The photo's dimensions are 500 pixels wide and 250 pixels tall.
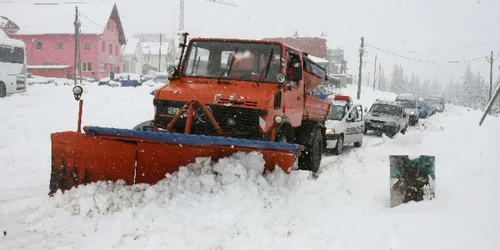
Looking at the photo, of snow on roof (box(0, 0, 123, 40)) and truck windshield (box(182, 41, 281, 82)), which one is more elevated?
snow on roof (box(0, 0, 123, 40))

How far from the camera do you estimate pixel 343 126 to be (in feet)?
42.0

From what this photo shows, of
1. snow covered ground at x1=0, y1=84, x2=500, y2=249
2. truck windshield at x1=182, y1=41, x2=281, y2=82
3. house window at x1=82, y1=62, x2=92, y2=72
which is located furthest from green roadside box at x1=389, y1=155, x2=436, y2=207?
house window at x1=82, y1=62, x2=92, y2=72

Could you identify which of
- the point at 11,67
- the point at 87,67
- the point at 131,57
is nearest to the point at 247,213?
the point at 11,67

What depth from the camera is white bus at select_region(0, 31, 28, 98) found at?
73.4ft

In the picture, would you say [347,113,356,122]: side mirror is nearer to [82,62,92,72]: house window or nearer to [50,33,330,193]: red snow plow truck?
[50,33,330,193]: red snow plow truck

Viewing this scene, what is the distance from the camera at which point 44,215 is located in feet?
16.8

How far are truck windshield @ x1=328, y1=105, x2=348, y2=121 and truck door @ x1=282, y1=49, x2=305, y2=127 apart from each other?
217 inches

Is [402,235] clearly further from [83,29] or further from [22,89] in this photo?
[83,29]

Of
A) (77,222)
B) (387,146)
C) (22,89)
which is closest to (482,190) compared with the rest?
(77,222)

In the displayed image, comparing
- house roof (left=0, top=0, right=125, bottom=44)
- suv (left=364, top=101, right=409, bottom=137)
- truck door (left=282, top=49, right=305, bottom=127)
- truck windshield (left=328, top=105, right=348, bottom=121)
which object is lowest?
suv (left=364, top=101, right=409, bottom=137)

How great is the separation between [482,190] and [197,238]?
13.0 feet

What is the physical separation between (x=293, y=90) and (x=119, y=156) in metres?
3.11

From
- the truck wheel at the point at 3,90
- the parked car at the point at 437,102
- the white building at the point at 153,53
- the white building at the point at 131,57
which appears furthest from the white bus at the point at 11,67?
the white building at the point at 153,53

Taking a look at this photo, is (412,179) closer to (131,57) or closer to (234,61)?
(234,61)
